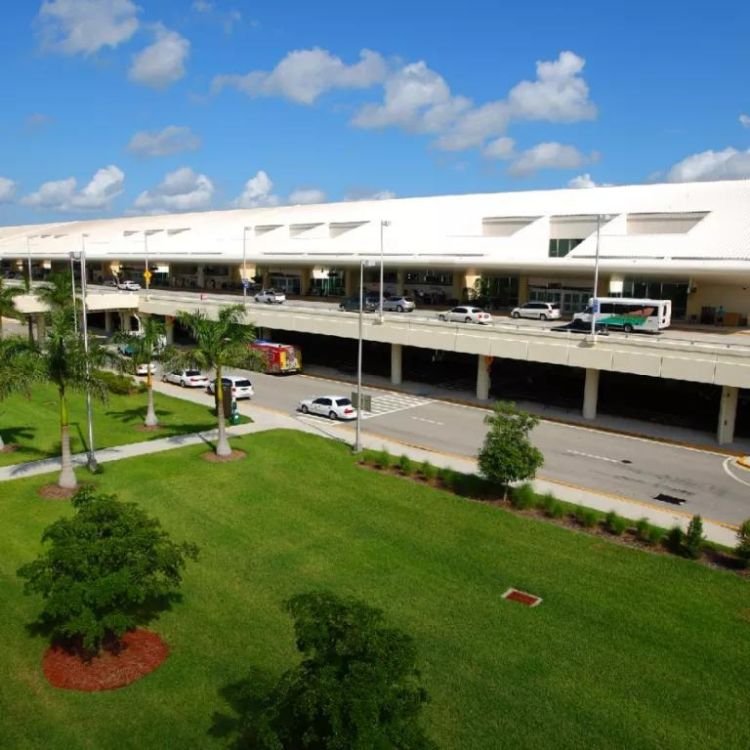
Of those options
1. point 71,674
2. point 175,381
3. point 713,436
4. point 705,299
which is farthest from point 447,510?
point 705,299

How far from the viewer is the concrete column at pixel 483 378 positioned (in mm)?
43281

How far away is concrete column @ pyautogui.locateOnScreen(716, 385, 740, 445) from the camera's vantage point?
3414 cm

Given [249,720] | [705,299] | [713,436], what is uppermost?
[705,299]

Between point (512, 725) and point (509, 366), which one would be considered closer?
point (512, 725)

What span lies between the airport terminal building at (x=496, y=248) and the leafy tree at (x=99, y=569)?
97.4ft

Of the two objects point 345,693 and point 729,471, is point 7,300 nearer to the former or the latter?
point 729,471

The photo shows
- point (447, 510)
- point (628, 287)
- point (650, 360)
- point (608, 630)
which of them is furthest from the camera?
point (628, 287)

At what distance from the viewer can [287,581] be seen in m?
19.1

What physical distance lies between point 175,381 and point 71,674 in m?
35.1

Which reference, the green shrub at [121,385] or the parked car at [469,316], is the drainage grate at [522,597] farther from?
the parked car at [469,316]

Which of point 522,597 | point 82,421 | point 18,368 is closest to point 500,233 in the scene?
point 82,421

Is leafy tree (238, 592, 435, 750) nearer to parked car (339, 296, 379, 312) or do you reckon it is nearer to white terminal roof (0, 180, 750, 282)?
white terminal roof (0, 180, 750, 282)

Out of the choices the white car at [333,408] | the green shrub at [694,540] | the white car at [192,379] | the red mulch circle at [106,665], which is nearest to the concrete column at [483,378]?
the white car at [333,408]

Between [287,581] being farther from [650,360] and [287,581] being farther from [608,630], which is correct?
[650,360]
